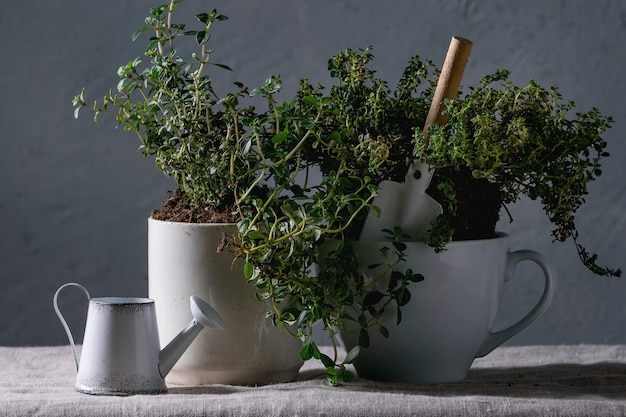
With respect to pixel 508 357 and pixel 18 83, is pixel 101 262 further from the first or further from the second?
pixel 508 357

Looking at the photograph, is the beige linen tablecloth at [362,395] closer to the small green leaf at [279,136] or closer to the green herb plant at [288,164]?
the green herb plant at [288,164]

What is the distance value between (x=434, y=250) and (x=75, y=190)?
42.0 inches

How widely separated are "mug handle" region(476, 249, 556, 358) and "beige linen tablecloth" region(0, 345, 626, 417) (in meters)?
0.04

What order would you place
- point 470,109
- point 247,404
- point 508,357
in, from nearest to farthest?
point 247,404 < point 470,109 < point 508,357

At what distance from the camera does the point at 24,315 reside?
1812 millimetres

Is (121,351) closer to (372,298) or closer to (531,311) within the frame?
(372,298)

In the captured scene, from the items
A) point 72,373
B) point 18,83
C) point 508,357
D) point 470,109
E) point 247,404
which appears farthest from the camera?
point 18,83

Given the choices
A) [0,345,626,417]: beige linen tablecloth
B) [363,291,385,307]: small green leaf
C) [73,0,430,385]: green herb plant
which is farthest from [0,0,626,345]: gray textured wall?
[363,291,385,307]: small green leaf

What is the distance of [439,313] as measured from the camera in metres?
0.92

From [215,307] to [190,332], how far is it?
4cm

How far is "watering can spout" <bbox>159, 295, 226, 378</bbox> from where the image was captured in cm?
89

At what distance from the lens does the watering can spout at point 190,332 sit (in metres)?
0.89

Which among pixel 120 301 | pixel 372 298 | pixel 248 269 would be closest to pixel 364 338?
pixel 372 298

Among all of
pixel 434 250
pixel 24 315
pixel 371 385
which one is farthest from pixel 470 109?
pixel 24 315
